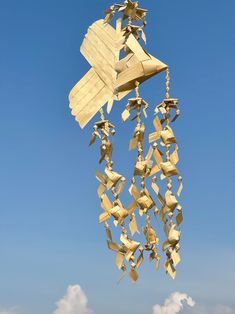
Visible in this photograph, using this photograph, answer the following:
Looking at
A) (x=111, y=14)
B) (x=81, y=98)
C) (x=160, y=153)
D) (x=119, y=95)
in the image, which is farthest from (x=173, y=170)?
(x=111, y=14)

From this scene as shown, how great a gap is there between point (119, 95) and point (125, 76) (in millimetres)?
119

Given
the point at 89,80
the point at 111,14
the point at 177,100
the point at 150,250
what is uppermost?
the point at 111,14

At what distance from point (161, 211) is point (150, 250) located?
22cm

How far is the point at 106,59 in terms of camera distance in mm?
3105

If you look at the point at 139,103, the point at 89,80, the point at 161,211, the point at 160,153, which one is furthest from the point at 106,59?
the point at 161,211

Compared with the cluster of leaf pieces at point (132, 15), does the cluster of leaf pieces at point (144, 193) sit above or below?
below

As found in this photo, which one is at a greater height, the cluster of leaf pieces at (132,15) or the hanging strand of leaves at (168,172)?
the cluster of leaf pieces at (132,15)

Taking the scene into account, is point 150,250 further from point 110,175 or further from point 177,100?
point 177,100

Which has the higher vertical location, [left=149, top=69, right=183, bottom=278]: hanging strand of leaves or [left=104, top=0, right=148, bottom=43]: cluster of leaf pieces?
[left=104, top=0, right=148, bottom=43]: cluster of leaf pieces

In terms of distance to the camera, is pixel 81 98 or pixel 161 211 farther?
pixel 81 98

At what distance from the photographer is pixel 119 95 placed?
2996 mm

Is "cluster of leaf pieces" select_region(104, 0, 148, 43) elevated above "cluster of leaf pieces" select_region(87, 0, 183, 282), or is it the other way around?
"cluster of leaf pieces" select_region(104, 0, 148, 43)

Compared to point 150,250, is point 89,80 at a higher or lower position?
higher

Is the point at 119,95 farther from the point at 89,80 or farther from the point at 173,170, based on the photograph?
the point at 173,170
